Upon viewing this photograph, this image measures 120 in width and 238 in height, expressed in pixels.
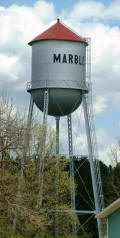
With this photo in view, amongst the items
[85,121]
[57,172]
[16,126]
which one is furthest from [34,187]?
[16,126]

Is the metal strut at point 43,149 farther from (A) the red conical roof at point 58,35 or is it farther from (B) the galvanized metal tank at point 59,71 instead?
(A) the red conical roof at point 58,35

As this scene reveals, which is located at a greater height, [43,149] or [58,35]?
[58,35]

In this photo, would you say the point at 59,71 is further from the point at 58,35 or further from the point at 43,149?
the point at 43,149

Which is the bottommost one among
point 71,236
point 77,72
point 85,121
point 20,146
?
point 71,236

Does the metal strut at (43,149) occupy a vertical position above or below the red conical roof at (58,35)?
below

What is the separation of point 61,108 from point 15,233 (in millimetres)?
6716

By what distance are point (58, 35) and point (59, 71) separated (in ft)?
5.84

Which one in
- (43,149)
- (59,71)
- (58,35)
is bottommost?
(43,149)

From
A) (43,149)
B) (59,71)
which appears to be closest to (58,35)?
(59,71)

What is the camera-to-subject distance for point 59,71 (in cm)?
3516

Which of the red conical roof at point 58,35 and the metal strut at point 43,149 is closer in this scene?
the metal strut at point 43,149

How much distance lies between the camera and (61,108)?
35.5 meters

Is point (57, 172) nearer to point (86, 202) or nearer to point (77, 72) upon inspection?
point (77, 72)

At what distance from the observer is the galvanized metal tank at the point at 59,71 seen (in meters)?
35.0
